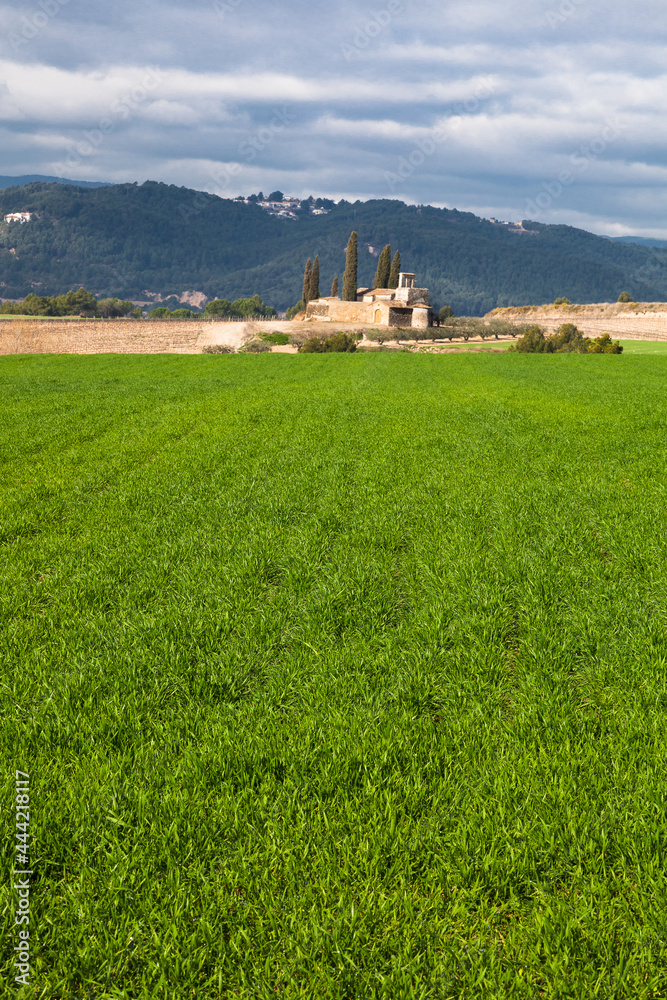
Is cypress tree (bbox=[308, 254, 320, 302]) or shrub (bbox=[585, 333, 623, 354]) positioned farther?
cypress tree (bbox=[308, 254, 320, 302])

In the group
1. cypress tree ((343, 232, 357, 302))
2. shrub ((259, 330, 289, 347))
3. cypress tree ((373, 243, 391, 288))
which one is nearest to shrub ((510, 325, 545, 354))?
shrub ((259, 330, 289, 347))

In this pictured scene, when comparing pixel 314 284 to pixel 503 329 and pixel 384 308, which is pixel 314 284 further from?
pixel 503 329

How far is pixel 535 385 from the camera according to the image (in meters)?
26.6

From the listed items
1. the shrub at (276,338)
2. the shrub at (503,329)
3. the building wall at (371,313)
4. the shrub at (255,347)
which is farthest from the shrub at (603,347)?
the building wall at (371,313)

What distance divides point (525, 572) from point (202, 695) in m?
4.06

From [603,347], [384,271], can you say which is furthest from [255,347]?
[384,271]

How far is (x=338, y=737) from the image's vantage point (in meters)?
3.95

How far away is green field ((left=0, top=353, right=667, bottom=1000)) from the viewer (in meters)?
2.64

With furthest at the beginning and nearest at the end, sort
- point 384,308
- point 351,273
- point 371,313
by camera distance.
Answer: point 351,273 < point 371,313 < point 384,308

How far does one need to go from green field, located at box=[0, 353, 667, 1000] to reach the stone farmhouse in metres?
120

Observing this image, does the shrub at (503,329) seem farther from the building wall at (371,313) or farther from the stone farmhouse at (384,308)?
the building wall at (371,313)

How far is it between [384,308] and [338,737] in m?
127

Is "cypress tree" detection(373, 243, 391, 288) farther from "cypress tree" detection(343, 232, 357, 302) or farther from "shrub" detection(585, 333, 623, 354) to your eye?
"shrub" detection(585, 333, 623, 354)

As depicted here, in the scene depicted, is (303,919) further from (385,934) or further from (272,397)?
(272,397)
